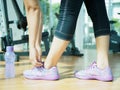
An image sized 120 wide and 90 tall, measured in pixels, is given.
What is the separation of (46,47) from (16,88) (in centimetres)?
191

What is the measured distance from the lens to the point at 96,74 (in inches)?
68.6

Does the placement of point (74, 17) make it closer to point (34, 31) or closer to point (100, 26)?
point (100, 26)

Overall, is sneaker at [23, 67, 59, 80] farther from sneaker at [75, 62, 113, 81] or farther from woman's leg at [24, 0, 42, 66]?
sneaker at [75, 62, 113, 81]

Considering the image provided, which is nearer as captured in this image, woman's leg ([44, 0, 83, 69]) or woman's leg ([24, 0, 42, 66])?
woman's leg ([44, 0, 83, 69])

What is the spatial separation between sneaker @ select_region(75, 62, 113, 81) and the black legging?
23 centimetres

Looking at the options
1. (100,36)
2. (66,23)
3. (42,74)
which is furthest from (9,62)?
(100,36)

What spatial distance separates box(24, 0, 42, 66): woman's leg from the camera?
1.77m

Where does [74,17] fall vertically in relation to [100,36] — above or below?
above

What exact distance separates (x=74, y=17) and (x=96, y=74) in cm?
41

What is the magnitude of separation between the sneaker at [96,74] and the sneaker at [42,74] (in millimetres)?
187

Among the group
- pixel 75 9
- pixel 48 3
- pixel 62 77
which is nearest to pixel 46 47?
pixel 48 3

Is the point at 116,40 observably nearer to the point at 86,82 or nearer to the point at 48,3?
the point at 48,3

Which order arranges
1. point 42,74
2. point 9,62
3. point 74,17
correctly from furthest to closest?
point 9,62 → point 42,74 → point 74,17

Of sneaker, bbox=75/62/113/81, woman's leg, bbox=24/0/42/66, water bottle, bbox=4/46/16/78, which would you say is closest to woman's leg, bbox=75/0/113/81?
sneaker, bbox=75/62/113/81
